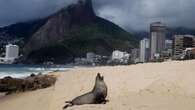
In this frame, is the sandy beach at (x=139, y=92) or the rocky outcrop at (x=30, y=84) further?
the rocky outcrop at (x=30, y=84)

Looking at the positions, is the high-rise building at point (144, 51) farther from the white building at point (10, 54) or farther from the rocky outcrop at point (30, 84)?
the rocky outcrop at point (30, 84)

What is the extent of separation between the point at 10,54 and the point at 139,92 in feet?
366

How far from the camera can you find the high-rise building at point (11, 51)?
380 ft

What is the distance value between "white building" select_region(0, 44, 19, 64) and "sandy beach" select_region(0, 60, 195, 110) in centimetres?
10152

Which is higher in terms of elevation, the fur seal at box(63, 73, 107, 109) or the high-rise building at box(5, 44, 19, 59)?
the high-rise building at box(5, 44, 19, 59)

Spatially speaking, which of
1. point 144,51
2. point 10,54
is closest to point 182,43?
point 144,51

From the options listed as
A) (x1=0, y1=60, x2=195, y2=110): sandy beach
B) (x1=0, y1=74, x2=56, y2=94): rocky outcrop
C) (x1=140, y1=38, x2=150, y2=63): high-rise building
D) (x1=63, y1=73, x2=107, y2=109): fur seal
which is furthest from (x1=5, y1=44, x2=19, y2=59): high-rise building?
(x1=63, y1=73, x2=107, y2=109): fur seal

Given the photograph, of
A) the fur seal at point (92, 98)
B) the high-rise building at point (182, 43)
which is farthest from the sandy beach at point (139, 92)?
the high-rise building at point (182, 43)

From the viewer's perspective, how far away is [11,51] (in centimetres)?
12069

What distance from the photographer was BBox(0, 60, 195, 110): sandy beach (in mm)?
9602

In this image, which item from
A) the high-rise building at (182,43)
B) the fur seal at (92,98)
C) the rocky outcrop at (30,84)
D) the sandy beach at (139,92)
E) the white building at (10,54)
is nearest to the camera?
the sandy beach at (139,92)

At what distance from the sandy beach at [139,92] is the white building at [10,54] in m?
102

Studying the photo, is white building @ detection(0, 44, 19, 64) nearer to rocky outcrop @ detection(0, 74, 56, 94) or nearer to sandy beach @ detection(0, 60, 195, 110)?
rocky outcrop @ detection(0, 74, 56, 94)

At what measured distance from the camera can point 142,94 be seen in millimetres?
11195
